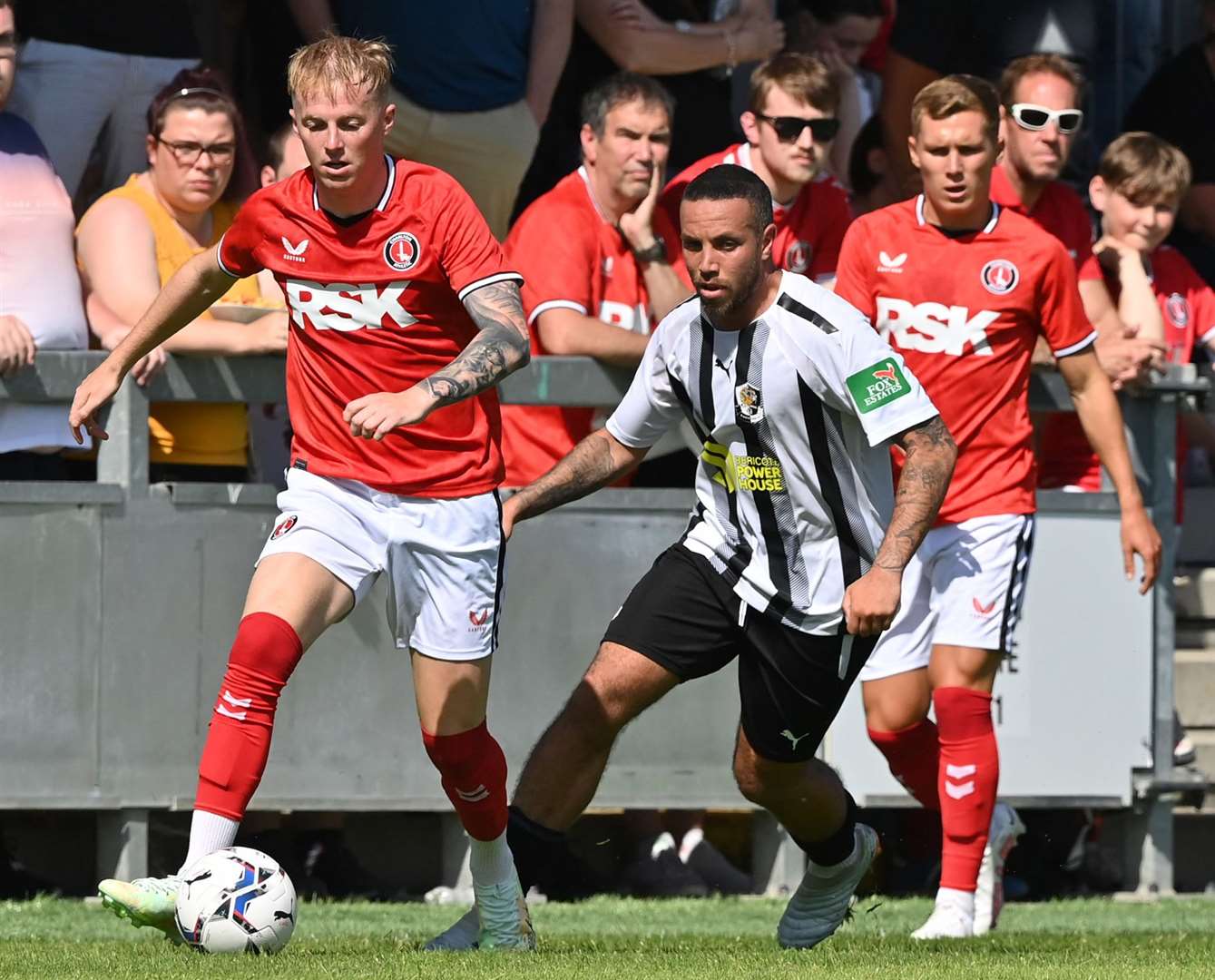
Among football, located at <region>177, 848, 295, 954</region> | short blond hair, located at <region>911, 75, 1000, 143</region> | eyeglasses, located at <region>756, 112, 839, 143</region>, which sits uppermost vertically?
eyeglasses, located at <region>756, 112, 839, 143</region>

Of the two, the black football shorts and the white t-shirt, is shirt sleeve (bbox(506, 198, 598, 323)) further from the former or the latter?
the black football shorts

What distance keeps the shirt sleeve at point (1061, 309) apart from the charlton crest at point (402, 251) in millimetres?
2253

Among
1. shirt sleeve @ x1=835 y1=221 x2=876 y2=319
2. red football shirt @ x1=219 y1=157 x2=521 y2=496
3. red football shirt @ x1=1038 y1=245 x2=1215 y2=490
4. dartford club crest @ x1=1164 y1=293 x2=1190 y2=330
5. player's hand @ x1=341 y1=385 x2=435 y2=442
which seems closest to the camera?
player's hand @ x1=341 y1=385 x2=435 y2=442

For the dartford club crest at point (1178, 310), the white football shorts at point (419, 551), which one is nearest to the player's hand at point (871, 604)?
the white football shorts at point (419, 551)

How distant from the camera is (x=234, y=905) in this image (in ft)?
18.6

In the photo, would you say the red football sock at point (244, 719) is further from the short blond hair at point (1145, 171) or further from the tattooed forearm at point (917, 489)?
the short blond hair at point (1145, 171)

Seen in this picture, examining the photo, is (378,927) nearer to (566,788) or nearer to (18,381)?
(566,788)

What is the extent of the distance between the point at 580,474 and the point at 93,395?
4.51ft

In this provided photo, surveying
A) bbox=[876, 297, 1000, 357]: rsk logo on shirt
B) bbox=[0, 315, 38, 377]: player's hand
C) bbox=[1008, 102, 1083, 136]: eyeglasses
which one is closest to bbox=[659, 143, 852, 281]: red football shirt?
bbox=[1008, 102, 1083, 136]: eyeglasses

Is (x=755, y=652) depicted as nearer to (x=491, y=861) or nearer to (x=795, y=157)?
(x=491, y=861)

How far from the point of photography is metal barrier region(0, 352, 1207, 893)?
7.70 m

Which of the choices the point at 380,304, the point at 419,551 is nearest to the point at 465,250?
the point at 380,304

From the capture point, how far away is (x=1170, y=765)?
8.54 meters

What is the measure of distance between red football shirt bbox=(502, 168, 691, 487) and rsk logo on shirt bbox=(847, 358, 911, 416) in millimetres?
2305
